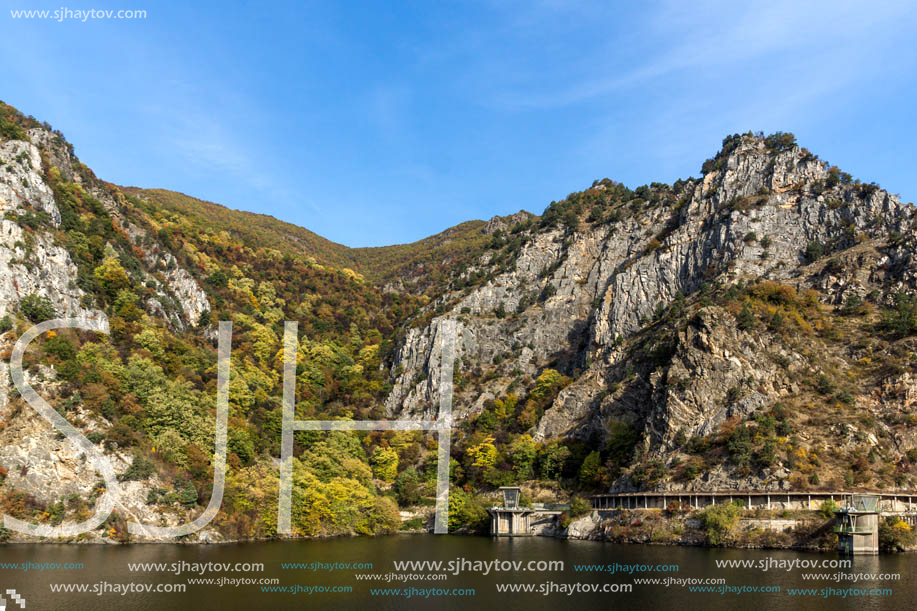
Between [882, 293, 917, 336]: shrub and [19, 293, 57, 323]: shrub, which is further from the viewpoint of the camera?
[882, 293, 917, 336]: shrub

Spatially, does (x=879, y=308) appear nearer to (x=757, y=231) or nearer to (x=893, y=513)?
(x=757, y=231)

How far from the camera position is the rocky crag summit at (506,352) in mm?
66688

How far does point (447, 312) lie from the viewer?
133875mm

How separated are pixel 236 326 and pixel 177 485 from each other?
54624 millimetres

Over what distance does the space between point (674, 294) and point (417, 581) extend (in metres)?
87.5

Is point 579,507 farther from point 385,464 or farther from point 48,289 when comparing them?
point 48,289

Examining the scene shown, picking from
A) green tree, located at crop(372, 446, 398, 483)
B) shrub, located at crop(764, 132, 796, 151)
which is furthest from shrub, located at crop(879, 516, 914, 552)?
shrub, located at crop(764, 132, 796, 151)

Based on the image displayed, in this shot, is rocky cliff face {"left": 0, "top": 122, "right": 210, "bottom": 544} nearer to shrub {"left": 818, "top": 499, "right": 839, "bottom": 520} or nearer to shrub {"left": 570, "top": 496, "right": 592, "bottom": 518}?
shrub {"left": 570, "top": 496, "right": 592, "bottom": 518}

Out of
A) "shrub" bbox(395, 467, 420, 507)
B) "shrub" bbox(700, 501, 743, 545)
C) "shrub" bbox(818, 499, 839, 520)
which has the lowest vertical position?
"shrub" bbox(395, 467, 420, 507)

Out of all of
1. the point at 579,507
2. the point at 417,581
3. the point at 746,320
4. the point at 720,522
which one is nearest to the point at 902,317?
the point at 746,320

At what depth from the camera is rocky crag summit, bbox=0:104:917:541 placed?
66.7 metres

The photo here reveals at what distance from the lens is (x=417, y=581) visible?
1636 inches

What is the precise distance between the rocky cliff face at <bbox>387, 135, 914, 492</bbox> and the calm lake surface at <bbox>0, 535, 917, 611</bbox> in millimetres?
26278

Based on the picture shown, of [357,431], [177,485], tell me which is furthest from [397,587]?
[357,431]
